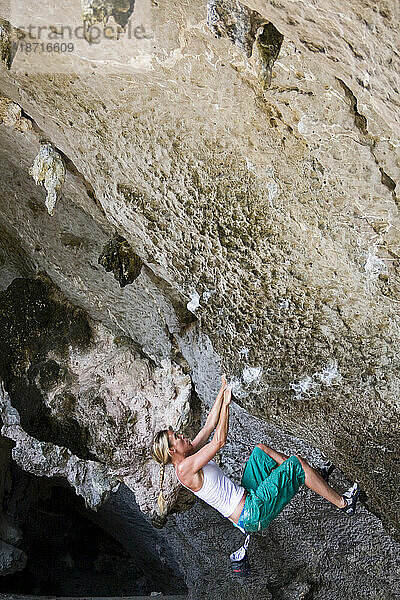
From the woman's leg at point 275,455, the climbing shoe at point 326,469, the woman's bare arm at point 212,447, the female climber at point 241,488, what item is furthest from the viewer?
the climbing shoe at point 326,469

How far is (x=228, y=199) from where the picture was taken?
1.93 metres

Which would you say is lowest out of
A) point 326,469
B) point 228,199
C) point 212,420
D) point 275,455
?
point 326,469

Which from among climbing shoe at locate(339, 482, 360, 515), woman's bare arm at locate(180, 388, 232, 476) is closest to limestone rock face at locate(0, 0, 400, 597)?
climbing shoe at locate(339, 482, 360, 515)

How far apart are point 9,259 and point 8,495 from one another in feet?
5.65

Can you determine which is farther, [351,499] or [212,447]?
[351,499]

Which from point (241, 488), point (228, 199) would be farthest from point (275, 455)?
point (228, 199)

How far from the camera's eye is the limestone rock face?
1.41 meters

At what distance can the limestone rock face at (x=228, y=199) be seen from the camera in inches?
55.5

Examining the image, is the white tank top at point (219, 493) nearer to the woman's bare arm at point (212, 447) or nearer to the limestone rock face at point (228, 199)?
the woman's bare arm at point (212, 447)

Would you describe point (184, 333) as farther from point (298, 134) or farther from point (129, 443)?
point (298, 134)

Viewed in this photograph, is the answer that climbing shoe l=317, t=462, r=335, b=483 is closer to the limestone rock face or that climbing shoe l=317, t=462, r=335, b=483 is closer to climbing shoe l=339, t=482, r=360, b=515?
the limestone rock face

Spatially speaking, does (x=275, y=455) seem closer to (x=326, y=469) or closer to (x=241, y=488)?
(x=241, y=488)

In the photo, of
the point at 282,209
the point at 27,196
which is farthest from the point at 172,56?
the point at 27,196

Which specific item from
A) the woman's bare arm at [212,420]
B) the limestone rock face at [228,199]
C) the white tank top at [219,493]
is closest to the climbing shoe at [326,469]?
the limestone rock face at [228,199]
